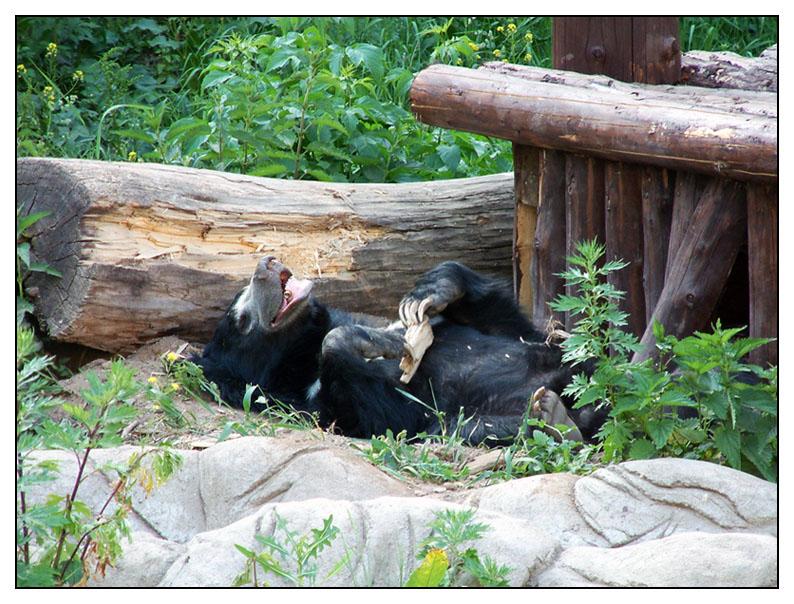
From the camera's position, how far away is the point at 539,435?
3301 mm

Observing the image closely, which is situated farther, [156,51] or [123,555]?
[156,51]

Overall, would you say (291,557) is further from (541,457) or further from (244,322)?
(244,322)

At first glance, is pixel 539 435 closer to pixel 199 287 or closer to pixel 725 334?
pixel 725 334

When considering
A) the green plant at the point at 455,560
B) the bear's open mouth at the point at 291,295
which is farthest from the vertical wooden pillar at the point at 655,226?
the green plant at the point at 455,560

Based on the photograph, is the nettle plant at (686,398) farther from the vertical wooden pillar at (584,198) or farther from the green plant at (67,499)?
the green plant at (67,499)

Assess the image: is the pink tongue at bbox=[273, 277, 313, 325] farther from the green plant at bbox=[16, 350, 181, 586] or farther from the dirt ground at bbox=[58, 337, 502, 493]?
the green plant at bbox=[16, 350, 181, 586]

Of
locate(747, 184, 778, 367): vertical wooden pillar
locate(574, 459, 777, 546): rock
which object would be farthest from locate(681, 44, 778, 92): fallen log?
locate(574, 459, 777, 546): rock

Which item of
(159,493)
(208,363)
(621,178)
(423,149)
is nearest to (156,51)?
(423,149)

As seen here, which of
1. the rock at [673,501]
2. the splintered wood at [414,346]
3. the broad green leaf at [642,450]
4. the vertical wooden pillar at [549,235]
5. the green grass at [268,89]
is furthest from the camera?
the green grass at [268,89]

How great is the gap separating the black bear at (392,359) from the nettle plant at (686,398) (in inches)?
31.6

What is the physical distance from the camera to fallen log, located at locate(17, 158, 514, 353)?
425 centimetres

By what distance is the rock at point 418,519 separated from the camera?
2.23 meters

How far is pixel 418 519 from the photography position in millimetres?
2398

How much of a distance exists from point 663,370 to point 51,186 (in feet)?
9.95
